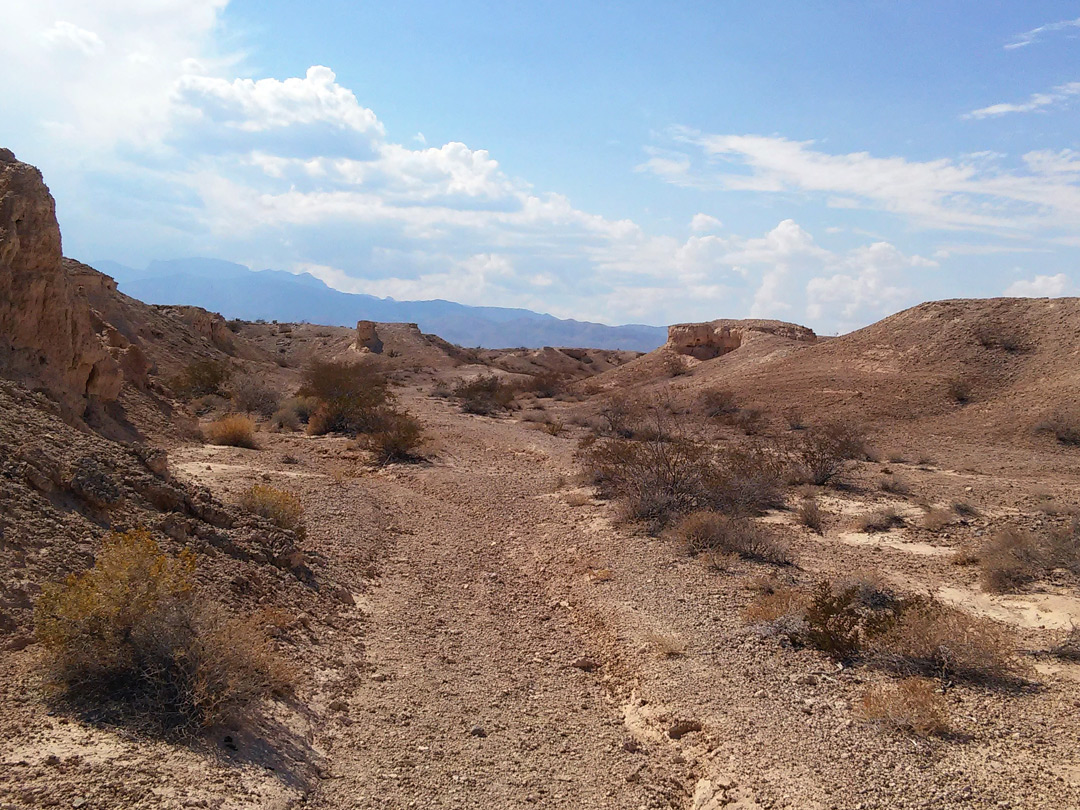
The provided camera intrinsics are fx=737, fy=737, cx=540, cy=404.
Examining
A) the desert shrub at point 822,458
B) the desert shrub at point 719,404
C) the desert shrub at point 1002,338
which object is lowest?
the desert shrub at point 822,458

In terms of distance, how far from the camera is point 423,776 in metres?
4.74

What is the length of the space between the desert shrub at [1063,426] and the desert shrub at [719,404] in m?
9.16

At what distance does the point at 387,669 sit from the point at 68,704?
8.71ft

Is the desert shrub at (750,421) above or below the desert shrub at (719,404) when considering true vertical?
below

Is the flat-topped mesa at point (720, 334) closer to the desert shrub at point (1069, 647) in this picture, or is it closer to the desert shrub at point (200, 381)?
the desert shrub at point (200, 381)

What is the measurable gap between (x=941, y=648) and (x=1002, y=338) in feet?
90.8

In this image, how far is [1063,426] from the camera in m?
20.5

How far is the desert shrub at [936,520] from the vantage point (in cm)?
1128

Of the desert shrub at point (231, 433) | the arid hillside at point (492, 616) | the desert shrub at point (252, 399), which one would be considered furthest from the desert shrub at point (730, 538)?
the desert shrub at point (252, 399)

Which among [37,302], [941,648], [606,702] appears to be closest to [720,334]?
[37,302]

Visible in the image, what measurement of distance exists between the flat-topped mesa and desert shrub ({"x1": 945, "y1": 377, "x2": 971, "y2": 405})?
17018 millimetres

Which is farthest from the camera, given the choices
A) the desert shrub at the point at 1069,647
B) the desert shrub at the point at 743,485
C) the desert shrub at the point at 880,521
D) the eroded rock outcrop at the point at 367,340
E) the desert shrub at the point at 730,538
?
the eroded rock outcrop at the point at 367,340

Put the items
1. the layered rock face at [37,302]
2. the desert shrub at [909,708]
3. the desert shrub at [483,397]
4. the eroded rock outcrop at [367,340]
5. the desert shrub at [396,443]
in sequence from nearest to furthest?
the desert shrub at [909,708]
the layered rock face at [37,302]
the desert shrub at [396,443]
the desert shrub at [483,397]
the eroded rock outcrop at [367,340]

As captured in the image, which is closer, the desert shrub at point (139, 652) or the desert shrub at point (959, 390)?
the desert shrub at point (139, 652)
